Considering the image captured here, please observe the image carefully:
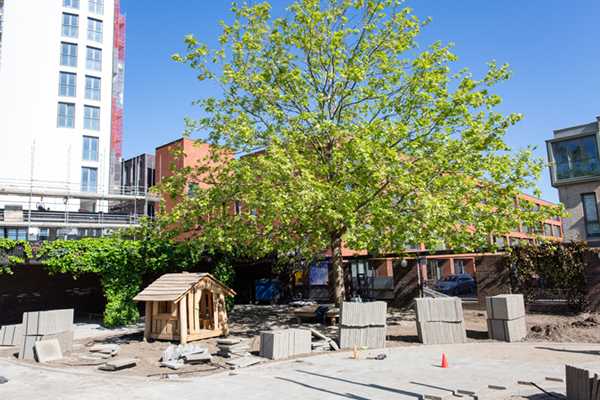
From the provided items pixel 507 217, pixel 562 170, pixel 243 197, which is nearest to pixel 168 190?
pixel 243 197

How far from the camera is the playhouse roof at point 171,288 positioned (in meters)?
13.3

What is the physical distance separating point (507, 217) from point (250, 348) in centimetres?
928

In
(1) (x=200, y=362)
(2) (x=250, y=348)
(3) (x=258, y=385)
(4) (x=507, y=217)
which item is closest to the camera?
(3) (x=258, y=385)

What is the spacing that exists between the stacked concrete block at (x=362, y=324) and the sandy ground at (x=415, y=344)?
68 cm

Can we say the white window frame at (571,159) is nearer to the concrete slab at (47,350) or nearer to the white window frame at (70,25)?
the concrete slab at (47,350)

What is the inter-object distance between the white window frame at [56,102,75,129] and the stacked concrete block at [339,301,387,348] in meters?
32.9

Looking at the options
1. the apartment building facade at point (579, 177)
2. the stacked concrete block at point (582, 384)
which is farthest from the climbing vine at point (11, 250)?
the apartment building facade at point (579, 177)

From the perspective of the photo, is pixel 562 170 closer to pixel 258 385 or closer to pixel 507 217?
pixel 507 217

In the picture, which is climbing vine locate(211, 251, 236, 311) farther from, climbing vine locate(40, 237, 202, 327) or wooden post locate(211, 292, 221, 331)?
wooden post locate(211, 292, 221, 331)

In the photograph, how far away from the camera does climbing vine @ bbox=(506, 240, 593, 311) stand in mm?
16344

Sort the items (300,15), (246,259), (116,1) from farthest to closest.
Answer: (116,1) < (246,259) < (300,15)

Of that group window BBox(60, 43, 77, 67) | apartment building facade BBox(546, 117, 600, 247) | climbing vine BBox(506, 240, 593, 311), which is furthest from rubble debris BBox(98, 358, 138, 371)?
window BBox(60, 43, 77, 67)

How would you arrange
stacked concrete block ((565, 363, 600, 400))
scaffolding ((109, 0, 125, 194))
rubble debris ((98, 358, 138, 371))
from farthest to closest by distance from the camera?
1. scaffolding ((109, 0, 125, 194))
2. rubble debris ((98, 358, 138, 371))
3. stacked concrete block ((565, 363, 600, 400))

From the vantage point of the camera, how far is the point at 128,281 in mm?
18062
